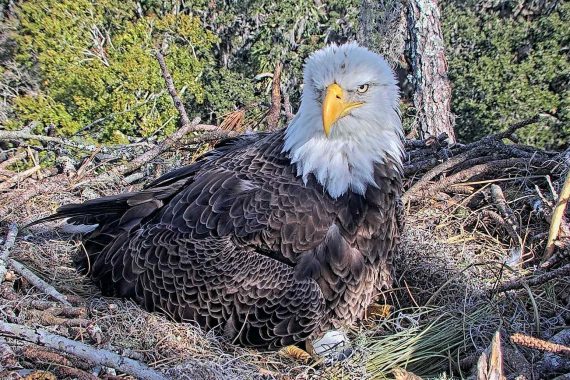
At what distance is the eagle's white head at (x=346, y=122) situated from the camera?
317 centimetres

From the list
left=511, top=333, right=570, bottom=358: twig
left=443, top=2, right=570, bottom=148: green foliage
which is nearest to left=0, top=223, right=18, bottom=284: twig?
left=511, top=333, right=570, bottom=358: twig

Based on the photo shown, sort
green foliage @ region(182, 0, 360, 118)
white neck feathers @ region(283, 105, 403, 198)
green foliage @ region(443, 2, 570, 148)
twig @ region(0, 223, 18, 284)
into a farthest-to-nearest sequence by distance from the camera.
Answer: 1. green foliage @ region(182, 0, 360, 118)
2. green foliage @ region(443, 2, 570, 148)
3. twig @ region(0, 223, 18, 284)
4. white neck feathers @ region(283, 105, 403, 198)

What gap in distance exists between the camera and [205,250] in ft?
10.9

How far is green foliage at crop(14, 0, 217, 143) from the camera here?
983 cm

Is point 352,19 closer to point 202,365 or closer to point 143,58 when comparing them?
point 143,58

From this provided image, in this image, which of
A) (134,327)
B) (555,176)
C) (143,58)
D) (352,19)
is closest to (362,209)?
(134,327)

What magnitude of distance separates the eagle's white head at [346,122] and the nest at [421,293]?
87 cm

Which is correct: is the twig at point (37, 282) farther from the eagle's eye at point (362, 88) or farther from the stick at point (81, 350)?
the eagle's eye at point (362, 88)

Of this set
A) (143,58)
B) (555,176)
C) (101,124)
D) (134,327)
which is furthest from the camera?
(143,58)

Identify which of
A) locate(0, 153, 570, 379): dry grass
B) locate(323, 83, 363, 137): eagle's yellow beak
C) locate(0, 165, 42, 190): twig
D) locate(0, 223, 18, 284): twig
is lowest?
locate(0, 153, 570, 379): dry grass

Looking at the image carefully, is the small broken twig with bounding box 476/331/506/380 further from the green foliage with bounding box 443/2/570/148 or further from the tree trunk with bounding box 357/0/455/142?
the green foliage with bounding box 443/2/570/148

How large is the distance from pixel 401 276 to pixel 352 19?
9.73 m

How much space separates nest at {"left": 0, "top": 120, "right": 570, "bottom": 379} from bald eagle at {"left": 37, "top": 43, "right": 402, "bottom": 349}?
0.61ft

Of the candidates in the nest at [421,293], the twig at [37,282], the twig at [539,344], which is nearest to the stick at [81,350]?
the nest at [421,293]
